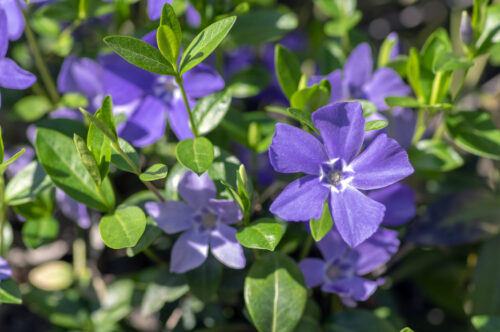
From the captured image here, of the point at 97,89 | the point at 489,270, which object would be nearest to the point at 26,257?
the point at 97,89

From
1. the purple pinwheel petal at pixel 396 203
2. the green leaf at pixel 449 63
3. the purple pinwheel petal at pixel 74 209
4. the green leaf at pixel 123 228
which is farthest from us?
the purple pinwheel petal at pixel 74 209

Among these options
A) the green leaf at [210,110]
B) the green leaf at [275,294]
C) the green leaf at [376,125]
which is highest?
the green leaf at [376,125]

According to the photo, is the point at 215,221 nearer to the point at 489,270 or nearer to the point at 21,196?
the point at 21,196

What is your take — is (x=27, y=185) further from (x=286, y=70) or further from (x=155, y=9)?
(x=286, y=70)

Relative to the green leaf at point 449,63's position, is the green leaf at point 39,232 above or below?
below

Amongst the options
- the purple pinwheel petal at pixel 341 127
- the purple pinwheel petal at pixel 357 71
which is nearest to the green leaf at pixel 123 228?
the purple pinwheel petal at pixel 341 127

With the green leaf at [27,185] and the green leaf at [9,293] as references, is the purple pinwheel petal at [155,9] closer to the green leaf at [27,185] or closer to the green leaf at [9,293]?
the green leaf at [27,185]

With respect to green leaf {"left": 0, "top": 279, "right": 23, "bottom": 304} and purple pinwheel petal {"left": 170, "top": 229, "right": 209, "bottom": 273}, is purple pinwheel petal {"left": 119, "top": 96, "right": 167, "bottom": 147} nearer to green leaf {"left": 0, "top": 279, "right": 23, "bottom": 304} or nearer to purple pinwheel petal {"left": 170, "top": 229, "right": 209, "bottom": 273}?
purple pinwheel petal {"left": 170, "top": 229, "right": 209, "bottom": 273}
